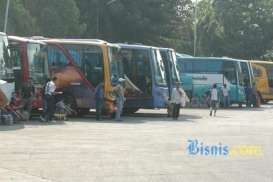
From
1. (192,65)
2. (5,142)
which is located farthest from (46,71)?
(192,65)

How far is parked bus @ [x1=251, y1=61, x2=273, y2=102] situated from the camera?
160 ft

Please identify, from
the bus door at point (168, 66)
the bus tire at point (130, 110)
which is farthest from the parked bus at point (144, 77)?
the bus door at point (168, 66)

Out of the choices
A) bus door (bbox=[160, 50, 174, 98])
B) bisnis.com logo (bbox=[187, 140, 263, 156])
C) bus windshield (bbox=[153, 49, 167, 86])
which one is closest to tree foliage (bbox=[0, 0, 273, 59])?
bus door (bbox=[160, 50, 174, 98])

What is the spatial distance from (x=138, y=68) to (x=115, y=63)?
2.20 metres

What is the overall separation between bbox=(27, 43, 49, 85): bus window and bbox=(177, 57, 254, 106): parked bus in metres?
16.5

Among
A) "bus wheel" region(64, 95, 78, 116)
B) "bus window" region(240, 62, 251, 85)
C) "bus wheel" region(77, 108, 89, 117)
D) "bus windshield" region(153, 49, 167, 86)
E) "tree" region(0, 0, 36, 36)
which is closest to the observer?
"bus wheel" region(64, 95, 78, 116)

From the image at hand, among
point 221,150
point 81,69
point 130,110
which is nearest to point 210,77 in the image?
point 130,110

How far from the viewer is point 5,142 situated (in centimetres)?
1641

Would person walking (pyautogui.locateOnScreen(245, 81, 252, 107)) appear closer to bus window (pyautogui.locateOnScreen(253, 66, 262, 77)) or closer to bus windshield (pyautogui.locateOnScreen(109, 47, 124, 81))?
bus window (pyautogui.locateOnScreen(253, 66, 262, 77))

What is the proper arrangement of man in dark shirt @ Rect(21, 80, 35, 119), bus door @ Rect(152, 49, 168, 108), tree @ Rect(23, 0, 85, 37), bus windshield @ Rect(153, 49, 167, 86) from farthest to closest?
tree @ Rect(23, 0, 85, 37) → bus windshield @ Rect(153, 49, 167, 86) → bus door @ Rect(152, 49, 168, 108) → man in dark shirt @ Rect(21, 80, 35, 119)

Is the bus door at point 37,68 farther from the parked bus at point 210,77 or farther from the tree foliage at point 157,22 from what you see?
the tree foliage at point 157,22

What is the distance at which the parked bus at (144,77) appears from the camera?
2956 centimetres

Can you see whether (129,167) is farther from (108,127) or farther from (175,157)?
(108,127)

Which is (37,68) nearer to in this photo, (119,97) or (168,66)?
(119,97)
